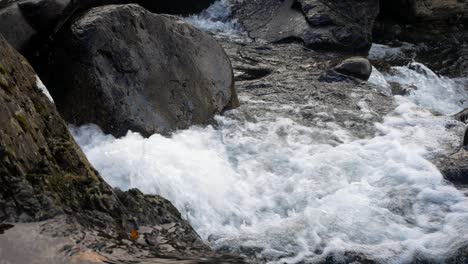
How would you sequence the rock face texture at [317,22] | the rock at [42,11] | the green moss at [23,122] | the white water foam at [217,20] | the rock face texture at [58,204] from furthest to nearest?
1. the white water foam at [217,20]
2. the rock face texture at [317,22]
3. the rock at [42,11]
4. the green moss at [23,122]
5. the rock face texture at [58,204]

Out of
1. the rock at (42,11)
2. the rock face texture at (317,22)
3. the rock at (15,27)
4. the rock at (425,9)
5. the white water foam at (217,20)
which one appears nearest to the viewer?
the rock at (15,27)

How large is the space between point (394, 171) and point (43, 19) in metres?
4.40

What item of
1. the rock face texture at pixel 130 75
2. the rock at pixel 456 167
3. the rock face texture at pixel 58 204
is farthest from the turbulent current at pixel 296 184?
the rock face texture at pixel 58 204

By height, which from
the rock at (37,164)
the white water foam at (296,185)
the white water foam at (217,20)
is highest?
the rock at (37,164)

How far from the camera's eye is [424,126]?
26.5ft

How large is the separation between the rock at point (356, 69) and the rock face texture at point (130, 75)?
2947 mm

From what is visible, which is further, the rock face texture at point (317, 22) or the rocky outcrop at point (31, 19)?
the rock face texture at point (317, 22)

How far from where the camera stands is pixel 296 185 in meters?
6.23

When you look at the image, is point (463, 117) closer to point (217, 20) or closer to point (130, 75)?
point (130, 75)

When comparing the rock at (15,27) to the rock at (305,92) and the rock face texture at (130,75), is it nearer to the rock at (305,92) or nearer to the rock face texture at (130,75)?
the rock face texture at (130,75)

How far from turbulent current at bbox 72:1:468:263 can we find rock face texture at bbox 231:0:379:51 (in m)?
4.31

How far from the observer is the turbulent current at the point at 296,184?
5211 millimetres

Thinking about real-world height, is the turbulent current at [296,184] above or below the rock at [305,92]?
above

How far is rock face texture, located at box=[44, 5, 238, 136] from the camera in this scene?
6.55 m
